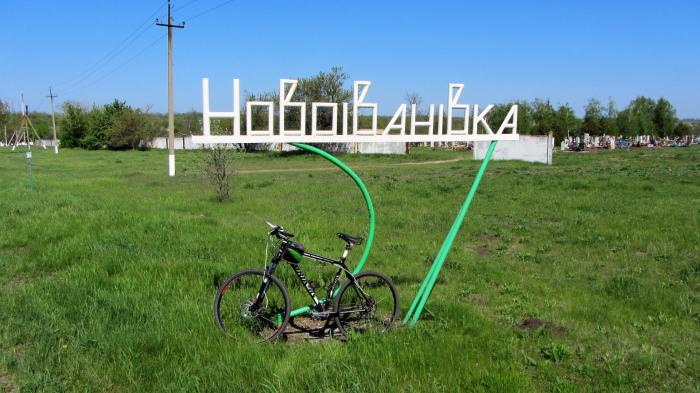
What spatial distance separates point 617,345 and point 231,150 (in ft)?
45.0

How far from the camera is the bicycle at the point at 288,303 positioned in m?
4.79

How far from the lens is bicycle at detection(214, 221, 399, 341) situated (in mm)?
4789

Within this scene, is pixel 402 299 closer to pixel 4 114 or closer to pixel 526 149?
pixel 526 149

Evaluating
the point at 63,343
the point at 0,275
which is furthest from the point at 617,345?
the point at 0,275

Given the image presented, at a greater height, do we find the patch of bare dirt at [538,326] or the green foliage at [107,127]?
the green foliage at [107,127]

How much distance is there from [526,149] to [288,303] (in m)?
36.4

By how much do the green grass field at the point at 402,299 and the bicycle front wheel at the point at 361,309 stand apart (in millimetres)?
338

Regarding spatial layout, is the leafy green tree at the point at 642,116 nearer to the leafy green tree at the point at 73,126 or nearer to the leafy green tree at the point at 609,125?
the leafy green tree at the point at 609,125

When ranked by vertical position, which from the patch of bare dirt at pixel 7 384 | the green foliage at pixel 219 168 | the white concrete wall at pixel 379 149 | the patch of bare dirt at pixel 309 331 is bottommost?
the patch of bare dirt at pixel 7 384

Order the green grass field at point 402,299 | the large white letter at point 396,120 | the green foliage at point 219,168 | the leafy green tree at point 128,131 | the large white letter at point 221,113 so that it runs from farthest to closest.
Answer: the leafy green tree at point 128,131
the green foliage at point 219,168
the large white letter at point 396,120
the large white letter at point 221,113
the green grass field at point 402,299

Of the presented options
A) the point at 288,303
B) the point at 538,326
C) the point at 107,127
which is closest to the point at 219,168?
the point at 288,303

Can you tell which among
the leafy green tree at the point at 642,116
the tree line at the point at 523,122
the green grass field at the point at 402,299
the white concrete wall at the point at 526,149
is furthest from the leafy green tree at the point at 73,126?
the leafy green tree at the point at 642,116

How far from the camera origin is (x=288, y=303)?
4.70 metres

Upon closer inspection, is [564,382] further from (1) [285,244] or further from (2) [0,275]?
(2) [0,275]
